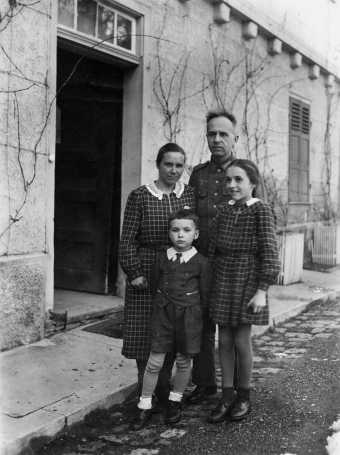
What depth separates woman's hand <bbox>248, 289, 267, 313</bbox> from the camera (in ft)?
10.7

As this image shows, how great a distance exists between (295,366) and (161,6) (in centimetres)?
415

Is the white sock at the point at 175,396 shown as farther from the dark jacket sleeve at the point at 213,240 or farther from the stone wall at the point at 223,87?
the stone wall at the point at 223,87

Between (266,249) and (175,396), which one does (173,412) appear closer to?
(175,396)

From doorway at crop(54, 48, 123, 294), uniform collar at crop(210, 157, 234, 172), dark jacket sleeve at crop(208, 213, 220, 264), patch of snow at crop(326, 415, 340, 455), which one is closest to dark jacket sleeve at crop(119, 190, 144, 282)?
dark jacket sleeve at crop(208, 213, 220, 264)

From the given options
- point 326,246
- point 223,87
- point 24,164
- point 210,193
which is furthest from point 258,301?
point 326,246

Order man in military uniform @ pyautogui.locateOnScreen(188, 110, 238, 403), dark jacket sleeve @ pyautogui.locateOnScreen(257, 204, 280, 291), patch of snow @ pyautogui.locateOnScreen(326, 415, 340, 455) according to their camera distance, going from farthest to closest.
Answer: man in military uniform @ pyautogui.locateOnScreen(188, 110, 238, 403), dark jacket sleeve @ pyautogui.locateOnScreen(257, 204, 280, 291), patch of snow @ pyautogui.locateOnScreen(326, 415, 340, 455)

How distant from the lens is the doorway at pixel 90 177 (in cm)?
605

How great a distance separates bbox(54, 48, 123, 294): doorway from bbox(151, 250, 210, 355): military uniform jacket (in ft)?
9.16

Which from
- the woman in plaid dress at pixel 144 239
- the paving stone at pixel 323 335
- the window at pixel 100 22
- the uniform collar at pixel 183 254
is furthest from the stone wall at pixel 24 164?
the paving stone at pixel 323 335

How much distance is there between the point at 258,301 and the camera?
3.26 metres

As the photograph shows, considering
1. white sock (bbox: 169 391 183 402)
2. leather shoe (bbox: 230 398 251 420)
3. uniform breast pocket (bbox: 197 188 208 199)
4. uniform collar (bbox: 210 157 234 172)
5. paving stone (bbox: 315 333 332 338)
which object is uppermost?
uniform collar (bbox: 210 157 234 172)

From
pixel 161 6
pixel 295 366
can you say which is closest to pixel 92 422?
pixel 295 366

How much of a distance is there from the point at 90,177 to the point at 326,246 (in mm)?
5405

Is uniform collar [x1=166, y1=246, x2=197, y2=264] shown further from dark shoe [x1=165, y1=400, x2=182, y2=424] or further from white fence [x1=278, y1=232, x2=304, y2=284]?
white fence [x1=278, y1=232, x2=304, y2=284]
